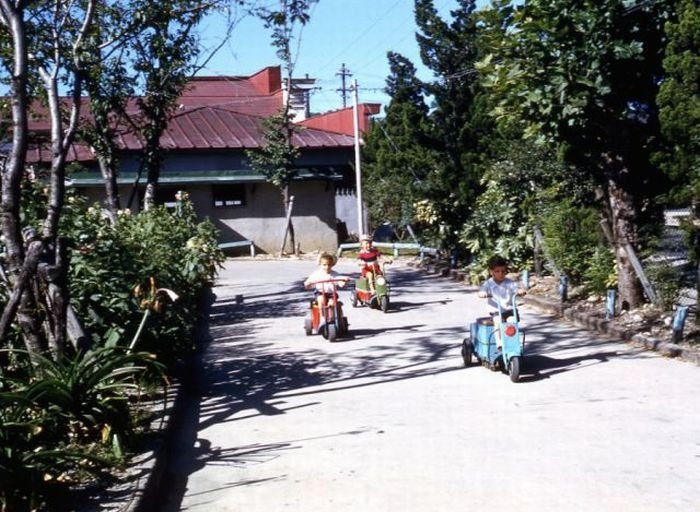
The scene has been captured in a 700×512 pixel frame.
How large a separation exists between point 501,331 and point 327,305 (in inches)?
151

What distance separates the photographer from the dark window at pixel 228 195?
34.7 m

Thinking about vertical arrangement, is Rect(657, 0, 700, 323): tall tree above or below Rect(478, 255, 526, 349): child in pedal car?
above

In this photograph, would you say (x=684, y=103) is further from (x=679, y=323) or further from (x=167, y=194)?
(x=167, y=194)

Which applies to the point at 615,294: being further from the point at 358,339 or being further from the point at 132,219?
the point at 132,219

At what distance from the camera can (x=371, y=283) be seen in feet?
53.2

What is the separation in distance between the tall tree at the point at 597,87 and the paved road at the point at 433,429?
6.45ft

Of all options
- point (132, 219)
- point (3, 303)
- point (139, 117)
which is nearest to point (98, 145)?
point (139, 117)

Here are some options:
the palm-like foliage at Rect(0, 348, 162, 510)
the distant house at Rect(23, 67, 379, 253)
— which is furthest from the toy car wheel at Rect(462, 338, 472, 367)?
the distant house at Rect(23, 67, 379, 253)

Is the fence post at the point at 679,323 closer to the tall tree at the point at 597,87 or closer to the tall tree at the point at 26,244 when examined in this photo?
the tall tree at the point at 597,87

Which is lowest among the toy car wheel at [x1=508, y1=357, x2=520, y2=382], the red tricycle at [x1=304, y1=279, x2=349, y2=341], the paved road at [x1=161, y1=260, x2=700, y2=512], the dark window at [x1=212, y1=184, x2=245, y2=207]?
the paved road at [x1=161, y1=260, x2=700, y2=512]

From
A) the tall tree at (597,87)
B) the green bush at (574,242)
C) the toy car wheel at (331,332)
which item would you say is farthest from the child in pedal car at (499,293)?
the green bush at (574,242)

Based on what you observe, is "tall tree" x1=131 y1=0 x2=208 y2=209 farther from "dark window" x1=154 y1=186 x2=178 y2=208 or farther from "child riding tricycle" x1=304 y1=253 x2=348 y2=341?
"dark window" x1=154 y1=186 x2=178 y2=208

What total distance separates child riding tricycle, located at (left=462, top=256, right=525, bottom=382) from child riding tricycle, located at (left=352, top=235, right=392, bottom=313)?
18.8 ft

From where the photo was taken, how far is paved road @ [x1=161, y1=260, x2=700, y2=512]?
5.84 m
